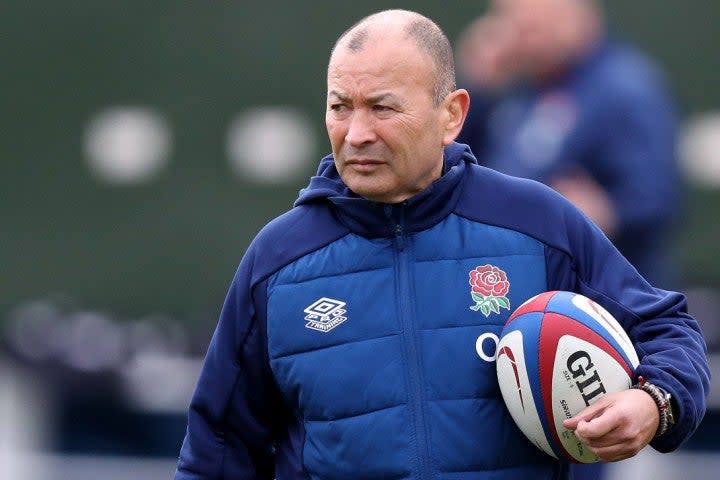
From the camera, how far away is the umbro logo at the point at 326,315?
3744 mm

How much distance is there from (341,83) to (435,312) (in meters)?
0.56

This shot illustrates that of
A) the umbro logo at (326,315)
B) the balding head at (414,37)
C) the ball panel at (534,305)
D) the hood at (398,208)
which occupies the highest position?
the balding head at (414,37)

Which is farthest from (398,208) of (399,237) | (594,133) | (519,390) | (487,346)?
(594,133)

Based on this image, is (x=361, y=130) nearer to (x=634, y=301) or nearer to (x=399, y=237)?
(x=399, y=237)

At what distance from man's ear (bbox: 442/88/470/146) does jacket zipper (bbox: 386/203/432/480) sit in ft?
0.73

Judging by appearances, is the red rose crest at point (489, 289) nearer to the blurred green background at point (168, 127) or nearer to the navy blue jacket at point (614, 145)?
the navy blue jacket at point (614, 145)

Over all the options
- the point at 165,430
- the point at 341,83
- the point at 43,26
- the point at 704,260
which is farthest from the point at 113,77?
the point at 341,83

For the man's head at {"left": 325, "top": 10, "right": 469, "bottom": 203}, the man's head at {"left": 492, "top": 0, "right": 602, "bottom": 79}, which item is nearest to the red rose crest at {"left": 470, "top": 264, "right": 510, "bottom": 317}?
the man's head at {"left": 325, "top": 10, "right": 469, "bottom": 203}

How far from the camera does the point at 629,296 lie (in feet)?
A: 12.3

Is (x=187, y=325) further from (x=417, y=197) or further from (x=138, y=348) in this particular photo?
(x=417, y=197)

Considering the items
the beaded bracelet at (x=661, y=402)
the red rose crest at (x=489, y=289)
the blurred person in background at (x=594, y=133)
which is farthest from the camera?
the blurred person in background at (x=594, y=133)

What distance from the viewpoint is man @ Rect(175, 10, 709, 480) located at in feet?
12.0

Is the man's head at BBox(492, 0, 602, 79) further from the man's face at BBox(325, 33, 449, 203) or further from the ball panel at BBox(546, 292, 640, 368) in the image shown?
the ball panel at BBox(546, 292, 640, 368)

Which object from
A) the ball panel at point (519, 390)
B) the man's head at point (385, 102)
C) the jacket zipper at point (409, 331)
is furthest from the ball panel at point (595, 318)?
the man's head at point (385, 102)
